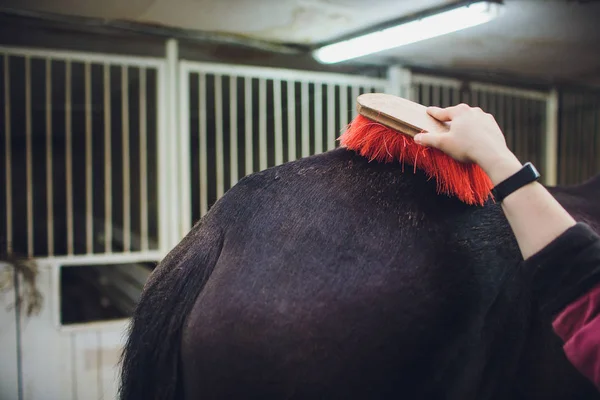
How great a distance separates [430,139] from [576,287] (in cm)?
28

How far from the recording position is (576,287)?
2.13 ft

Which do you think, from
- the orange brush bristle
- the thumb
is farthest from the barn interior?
the thumb

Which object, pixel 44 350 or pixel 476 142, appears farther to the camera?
pixel 44 350

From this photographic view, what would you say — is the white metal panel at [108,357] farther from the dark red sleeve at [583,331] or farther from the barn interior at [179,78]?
the dark red sleeve at [583,331]

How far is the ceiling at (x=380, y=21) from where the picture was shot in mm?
2203

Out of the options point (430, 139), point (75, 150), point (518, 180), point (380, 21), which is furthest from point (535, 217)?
point (75, 150)

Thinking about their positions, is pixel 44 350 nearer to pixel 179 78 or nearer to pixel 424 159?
pixel 179 78

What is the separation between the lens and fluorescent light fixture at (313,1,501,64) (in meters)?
2.24

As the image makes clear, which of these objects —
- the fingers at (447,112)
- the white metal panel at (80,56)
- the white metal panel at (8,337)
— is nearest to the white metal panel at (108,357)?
the white metal panel at (8,337)

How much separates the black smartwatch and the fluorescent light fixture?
1.76m

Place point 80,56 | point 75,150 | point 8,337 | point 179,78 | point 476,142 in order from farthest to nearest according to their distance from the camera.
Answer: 1. point 75,150
2. point 179,78
3. point 80,56
4. point 8,337
5. point 476,142

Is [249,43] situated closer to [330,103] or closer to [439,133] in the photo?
[330,103]

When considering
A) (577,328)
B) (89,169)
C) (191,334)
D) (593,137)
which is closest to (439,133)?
(577,328)

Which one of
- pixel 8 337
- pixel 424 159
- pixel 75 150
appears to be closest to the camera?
pixel 424 159
